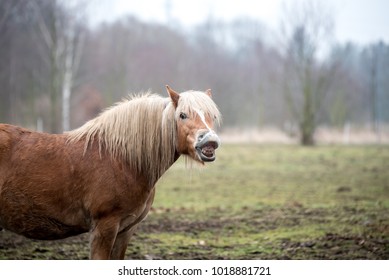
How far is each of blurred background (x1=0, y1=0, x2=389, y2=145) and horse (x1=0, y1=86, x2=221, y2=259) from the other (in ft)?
12.0

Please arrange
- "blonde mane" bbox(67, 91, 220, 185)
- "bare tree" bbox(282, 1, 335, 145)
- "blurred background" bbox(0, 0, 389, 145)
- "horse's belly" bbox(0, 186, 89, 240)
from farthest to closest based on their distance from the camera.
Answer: "bare tree" bbox(282, 1, 335, 145) → "blurred background" bbox(0, 0, 389, 145) → "blonde mane" bbox(67, 91, 220, 185) → "horse's belly" bbox(0, 186, 89, 240)

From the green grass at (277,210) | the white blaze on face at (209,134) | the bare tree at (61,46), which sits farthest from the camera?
the bare tree at (61,46)

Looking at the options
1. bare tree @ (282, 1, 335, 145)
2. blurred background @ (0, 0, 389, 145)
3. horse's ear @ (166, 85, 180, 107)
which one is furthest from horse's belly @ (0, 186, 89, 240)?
bare tree @ (282, 1, 335, 145)

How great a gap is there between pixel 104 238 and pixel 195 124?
3.46ft

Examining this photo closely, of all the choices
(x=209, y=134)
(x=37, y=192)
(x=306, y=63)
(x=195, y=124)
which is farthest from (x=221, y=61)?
(x=37, y=192)

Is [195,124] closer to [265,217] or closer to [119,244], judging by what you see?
[119,244]

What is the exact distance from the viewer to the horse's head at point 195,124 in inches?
133

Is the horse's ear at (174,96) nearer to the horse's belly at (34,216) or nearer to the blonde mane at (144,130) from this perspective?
the blonde mane at (144,130)

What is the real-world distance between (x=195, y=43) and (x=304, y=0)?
332cm

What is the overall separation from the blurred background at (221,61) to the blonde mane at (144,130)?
3.56 metres

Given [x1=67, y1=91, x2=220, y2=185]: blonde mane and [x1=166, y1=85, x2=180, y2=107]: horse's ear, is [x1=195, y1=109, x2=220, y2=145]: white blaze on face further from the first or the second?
[x1=166, y1=85, x2=180, y2=107]: horse's ear

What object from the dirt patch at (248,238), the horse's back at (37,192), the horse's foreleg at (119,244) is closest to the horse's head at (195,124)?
the horse's foreleg at (119,244)

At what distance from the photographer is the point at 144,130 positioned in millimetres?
3670

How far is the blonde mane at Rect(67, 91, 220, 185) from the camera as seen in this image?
3.58 m
